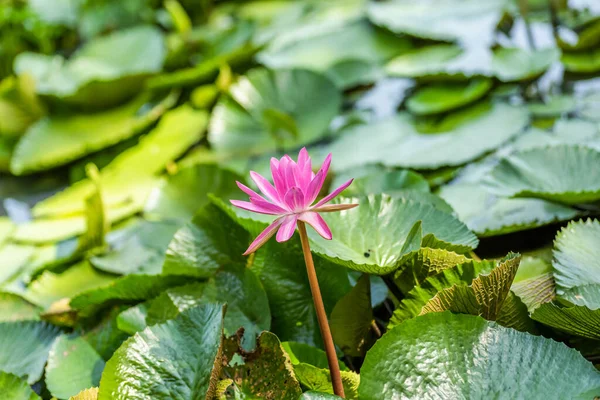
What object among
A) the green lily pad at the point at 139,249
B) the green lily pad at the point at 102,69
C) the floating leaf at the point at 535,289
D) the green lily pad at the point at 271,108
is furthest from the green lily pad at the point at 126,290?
the green lily pad at the point at 102,69

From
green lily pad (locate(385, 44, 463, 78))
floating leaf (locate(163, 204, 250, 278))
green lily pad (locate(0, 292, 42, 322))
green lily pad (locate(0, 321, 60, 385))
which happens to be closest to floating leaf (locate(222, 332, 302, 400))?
floating leaf (locate(163, 204, 250, 278))

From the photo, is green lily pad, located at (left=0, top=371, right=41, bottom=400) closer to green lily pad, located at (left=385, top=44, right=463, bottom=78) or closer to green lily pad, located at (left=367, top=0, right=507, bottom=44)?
green lily pad, located at (left=385, top=44, right=463, bottom=78)

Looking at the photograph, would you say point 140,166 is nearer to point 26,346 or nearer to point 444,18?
point 26,346

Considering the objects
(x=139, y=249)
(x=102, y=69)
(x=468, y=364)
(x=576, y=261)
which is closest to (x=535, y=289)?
(x=576, y=261)

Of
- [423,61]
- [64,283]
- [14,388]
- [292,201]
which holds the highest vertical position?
[292,201]

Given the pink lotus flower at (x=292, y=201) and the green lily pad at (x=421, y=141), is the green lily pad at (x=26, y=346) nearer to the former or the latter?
the pink lotus flower at (x=292, y=201)

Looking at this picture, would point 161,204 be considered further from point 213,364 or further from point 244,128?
point 213,364
